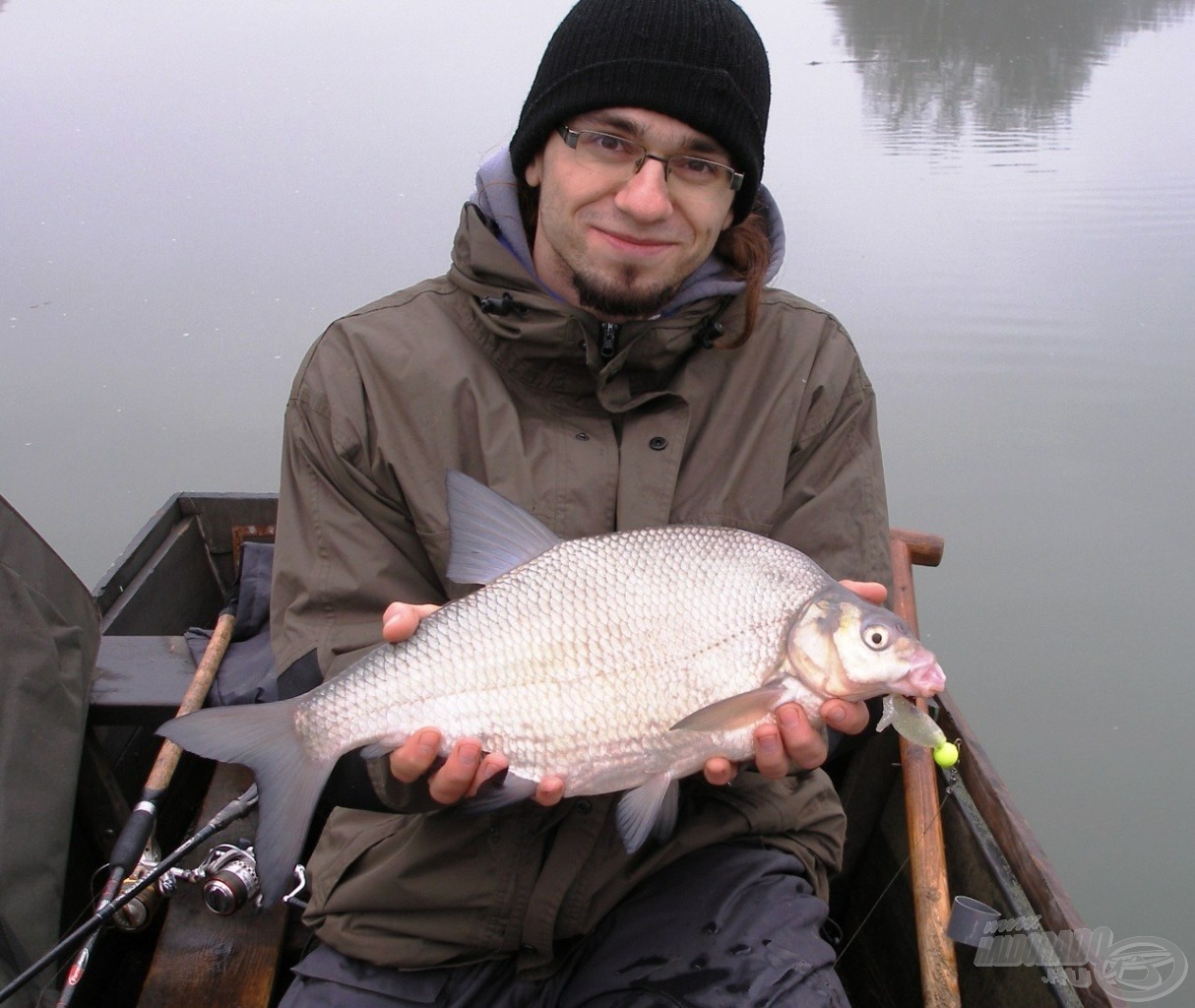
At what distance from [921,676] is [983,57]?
1681 cm

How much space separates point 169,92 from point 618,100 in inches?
466

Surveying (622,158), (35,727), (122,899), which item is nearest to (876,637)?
(622,158)

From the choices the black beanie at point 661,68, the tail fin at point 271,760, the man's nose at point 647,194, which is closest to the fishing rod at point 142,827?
the tail fin at point 271,760

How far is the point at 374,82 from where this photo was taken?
A: 1255 cm

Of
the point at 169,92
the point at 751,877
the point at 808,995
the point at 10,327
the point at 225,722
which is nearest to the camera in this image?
the point at 225,722

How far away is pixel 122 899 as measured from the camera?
179 cm

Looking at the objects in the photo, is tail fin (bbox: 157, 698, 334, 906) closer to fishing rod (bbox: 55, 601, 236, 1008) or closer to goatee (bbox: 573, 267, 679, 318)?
fishing rod (bbox: 55, 601, 236, 1008)

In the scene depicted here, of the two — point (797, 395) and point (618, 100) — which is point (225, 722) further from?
point (618, 100)

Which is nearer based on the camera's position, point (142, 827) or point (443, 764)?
point (443, 764)

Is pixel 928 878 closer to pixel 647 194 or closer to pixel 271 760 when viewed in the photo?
pixel 271 760

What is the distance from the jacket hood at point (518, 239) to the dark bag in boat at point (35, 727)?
1088 mm

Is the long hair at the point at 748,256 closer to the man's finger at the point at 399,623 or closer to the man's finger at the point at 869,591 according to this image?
the man's finger at the point at 869,591

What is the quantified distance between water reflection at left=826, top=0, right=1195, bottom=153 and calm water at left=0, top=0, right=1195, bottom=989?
0.36 ft

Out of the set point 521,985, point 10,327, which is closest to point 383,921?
point 521,985
